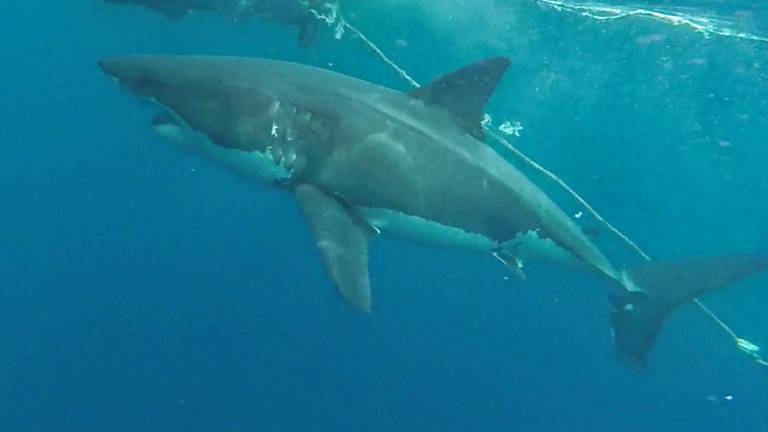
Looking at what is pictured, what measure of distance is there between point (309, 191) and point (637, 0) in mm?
15781

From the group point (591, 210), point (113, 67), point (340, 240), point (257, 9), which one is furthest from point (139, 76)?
point (257, 9)

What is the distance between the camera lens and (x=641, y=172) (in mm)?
43594

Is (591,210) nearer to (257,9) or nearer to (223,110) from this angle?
(223,110)

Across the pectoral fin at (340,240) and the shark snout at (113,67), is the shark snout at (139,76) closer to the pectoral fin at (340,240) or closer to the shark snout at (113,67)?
the shark snout at (113,67)

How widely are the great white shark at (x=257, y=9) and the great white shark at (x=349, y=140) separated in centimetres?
1173

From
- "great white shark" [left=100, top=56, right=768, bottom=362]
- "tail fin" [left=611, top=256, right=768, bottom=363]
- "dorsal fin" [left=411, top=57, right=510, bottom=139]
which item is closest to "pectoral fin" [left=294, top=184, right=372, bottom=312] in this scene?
"great white shark" [left=100, top=56, right=768, bottom=362]

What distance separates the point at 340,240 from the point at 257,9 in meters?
13.8

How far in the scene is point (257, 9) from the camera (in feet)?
60.4

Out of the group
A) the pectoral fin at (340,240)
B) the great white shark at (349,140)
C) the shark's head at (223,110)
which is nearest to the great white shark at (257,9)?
the great white shark at (349,140)

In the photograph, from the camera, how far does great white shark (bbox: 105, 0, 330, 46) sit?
1812 centimetres

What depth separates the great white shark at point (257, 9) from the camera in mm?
18125

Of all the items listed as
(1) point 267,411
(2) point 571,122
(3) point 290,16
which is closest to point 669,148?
(2) point 571,122

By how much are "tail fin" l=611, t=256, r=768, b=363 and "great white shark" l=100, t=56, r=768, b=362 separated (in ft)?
4.02

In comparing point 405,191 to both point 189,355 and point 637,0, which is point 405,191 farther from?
point 637,0
